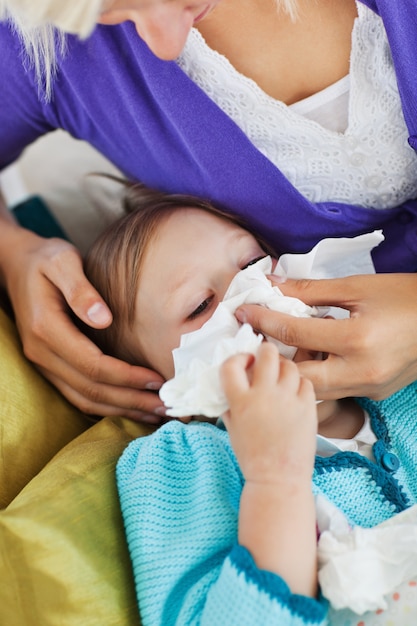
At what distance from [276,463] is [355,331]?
23 centimetres

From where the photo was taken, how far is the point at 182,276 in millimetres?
1231

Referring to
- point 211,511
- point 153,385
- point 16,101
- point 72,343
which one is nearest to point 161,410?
point 153,385

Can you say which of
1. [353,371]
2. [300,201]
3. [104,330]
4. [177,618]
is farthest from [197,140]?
[177,618]

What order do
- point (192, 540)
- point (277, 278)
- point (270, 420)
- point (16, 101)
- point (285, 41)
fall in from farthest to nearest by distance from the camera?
point (16, 101), point (285, 41), point (277, 278), point (192, 540), point (270, 420)

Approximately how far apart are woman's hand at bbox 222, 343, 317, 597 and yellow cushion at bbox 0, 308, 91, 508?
1.55ft

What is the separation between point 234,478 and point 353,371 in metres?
0.23

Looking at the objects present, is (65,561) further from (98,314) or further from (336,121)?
(336,121)

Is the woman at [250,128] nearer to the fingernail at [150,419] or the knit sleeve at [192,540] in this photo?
the fingernail at [150,419]

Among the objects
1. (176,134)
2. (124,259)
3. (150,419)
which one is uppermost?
(176,134)

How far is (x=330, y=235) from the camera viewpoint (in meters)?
1.34

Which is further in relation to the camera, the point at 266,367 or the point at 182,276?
the point at 182,276

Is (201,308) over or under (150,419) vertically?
over

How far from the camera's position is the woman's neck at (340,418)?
48.3 inches

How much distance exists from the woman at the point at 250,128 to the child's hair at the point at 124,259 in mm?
37
